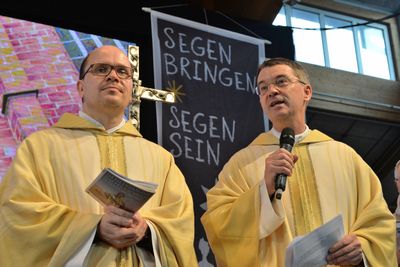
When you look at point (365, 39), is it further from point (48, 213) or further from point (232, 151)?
point (48, 213)

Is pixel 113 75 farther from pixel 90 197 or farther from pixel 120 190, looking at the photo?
pixel 120 190

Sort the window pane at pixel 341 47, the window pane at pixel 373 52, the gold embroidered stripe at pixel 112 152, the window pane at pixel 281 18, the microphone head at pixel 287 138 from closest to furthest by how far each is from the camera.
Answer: the microphone head at pixel 287 138
the gold embroidered stripe at pixel 112 152
the window pane at pixel 281 18
the window pane at pixel 341 47
the window pane at pixel 373 52

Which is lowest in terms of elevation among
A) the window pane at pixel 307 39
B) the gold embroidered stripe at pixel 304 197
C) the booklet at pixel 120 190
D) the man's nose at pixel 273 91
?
the booklet at pixel 120 190

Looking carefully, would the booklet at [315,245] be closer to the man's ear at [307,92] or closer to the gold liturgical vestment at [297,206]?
the gold liturgical vestment at [297,206]

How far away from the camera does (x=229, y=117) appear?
6.23 m

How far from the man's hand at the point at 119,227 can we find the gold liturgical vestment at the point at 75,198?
0.18 ft

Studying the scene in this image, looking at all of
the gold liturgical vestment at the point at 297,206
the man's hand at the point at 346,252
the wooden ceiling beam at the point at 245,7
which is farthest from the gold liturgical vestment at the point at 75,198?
the wooden ceiling beam at the point at 245,7

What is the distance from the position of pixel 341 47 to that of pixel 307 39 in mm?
822

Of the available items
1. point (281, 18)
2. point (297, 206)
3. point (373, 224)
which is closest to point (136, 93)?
point (297, 206)

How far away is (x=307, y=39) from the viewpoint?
12.0 metres

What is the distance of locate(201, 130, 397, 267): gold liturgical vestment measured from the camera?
3623 mm

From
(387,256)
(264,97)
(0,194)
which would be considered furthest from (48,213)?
(387,256)

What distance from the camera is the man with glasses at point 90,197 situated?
10.4 ft

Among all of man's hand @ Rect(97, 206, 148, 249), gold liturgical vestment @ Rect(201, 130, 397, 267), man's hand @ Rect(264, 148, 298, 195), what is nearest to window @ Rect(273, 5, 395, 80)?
gold liturgical vestment @ Rect(201, 130, 397, 267)
